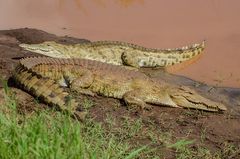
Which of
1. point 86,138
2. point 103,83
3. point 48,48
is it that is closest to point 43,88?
point 103,83

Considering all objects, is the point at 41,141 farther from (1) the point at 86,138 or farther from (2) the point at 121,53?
(2) the point at 121,53

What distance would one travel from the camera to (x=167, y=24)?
12.2 metres

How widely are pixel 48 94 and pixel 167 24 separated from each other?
5.87m

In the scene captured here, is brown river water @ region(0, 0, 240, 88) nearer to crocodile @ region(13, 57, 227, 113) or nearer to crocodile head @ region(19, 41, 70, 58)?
crocodile head @ region(19, 41, 70, 58)

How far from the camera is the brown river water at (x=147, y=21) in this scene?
10870mm

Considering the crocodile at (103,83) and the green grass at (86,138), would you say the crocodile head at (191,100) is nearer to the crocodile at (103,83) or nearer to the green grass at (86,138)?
the crocodile at (103,83)

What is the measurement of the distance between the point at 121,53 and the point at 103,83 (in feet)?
7.99

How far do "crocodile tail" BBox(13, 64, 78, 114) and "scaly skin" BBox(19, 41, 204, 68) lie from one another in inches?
87.6

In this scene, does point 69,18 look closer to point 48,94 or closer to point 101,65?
point 101,65

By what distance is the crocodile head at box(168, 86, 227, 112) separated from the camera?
7055 mm

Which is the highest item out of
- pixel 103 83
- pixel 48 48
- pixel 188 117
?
pixel 48 48

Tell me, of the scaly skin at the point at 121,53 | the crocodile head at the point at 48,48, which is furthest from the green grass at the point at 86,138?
the scaly skin at the point at 121,53

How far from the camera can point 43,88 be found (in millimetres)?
6879

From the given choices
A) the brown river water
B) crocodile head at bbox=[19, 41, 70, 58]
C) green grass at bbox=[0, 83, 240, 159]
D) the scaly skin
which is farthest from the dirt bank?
the brown river water
